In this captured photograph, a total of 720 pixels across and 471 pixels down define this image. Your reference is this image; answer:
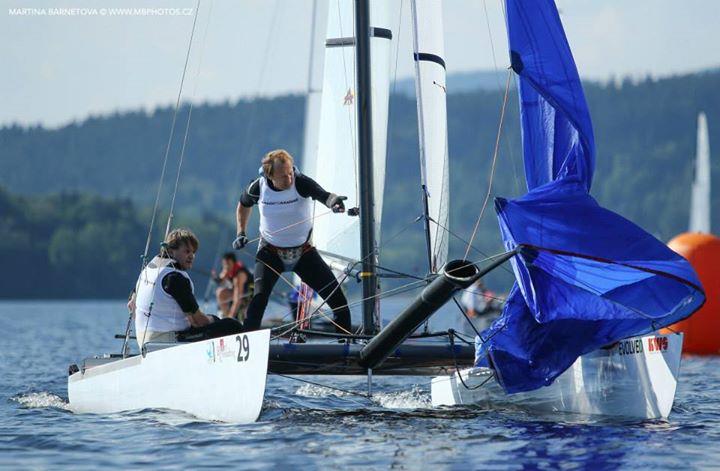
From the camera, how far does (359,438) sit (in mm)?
7984

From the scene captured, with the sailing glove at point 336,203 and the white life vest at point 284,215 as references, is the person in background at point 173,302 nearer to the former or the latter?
the white life vest at point 284,215

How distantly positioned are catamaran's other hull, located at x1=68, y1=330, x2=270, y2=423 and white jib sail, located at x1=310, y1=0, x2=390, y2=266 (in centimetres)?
271

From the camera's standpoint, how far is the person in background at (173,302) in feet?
29.5

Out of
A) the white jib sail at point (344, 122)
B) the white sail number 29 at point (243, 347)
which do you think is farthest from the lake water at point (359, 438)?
the white jib sail at point (344, 122)

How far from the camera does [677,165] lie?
115688 mm

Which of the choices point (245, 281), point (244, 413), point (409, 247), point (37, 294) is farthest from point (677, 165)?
point (244, 413)

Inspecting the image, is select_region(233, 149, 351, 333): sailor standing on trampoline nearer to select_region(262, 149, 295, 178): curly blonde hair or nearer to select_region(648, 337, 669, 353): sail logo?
select_region(262, 149, 295, 178): curly blonde hair

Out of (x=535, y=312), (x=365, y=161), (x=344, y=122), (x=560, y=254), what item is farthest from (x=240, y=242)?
(x=344, y=122)

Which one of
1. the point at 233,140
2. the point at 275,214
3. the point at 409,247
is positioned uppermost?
the point at 233,140

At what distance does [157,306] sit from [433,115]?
3.03 metres

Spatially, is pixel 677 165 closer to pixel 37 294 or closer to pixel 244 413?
pixel 37 294

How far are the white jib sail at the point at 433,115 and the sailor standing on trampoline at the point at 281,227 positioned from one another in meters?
1.32

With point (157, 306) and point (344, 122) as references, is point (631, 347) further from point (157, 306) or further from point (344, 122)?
point (344, 122)

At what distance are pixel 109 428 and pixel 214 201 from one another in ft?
412
